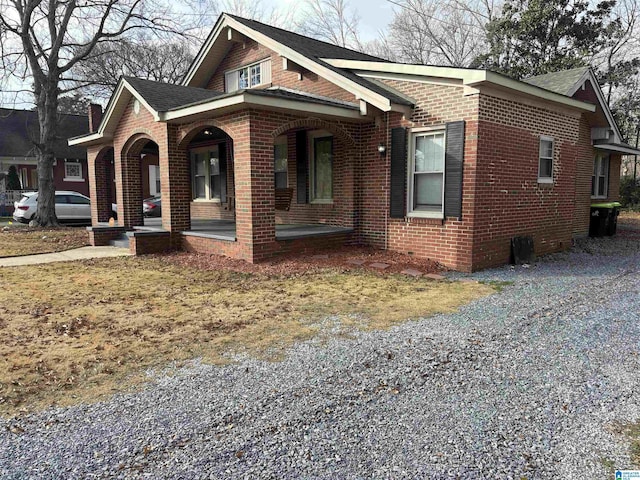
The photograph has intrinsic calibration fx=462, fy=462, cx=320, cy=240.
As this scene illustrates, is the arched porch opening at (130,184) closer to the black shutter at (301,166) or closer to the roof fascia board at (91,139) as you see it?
the roof fascia board at (91,139)

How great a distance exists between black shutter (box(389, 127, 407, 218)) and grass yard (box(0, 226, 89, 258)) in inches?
324

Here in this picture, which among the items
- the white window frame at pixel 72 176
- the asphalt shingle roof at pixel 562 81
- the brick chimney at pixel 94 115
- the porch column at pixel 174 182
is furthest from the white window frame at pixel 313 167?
the white window frame at pixel 72 176

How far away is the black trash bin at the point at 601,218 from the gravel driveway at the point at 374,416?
1133cm

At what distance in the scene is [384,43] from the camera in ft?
115

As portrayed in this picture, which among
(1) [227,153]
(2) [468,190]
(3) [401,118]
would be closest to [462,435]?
(2) [468,190]

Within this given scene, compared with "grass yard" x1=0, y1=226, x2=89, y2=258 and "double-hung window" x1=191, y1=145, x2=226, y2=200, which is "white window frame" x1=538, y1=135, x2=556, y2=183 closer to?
"double-hung window" x1=191, y1=145, x2=226, y2=200

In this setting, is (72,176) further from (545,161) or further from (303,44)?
(545,161)

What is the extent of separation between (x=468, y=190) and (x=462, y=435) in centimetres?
591

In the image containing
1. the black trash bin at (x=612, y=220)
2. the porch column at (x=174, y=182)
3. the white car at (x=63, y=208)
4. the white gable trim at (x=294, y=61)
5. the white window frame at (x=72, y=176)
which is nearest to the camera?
the white gable trim at (x=294, y=61)

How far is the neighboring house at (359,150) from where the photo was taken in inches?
324

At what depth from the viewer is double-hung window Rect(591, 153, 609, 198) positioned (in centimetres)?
1554

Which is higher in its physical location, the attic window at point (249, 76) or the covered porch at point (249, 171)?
the attic window at point (249, 76)

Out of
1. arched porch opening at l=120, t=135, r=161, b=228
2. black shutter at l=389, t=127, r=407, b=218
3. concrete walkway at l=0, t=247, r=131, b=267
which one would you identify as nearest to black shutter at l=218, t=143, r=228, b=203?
arched porch opening at l=120, t=135, r=161, b=228

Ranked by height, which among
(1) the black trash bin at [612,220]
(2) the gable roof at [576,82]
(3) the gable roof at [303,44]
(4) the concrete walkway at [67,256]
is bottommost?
(4) the concrete walkway at [67,256]
